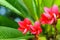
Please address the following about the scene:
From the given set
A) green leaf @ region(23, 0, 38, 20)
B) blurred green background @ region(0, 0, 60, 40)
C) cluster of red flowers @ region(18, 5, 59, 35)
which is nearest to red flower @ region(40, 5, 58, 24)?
cluster of red flowers @ region(18, 5, 59, 35)

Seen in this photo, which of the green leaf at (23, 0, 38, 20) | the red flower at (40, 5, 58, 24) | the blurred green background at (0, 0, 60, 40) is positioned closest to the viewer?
the red flower at (40, 5, 58, 24)

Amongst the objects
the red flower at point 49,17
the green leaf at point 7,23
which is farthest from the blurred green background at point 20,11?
the red flower at point 49,17

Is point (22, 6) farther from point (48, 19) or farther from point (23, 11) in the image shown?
point (48, 19)

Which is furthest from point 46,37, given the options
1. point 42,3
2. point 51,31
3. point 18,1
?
point 18,1

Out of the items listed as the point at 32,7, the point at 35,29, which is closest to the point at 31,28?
the point at 35,29

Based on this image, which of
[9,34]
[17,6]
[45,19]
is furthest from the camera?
[17,6]

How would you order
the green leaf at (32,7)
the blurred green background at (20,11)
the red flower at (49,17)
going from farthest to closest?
1. the green leaf at (32,7)
2. the blurred green background at (20,11)
3. the red flower at (49,17)

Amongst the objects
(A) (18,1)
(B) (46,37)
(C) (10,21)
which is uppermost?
(A) (18,1)

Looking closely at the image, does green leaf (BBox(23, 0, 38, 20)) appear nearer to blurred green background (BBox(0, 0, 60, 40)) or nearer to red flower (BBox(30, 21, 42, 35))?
blurred green background (BBox(0, 0, 60, 40))

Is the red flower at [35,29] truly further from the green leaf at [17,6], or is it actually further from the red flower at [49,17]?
the green leaf at [17,6]

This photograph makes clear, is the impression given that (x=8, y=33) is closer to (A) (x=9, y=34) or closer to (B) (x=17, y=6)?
(A) (x=9, y=34)

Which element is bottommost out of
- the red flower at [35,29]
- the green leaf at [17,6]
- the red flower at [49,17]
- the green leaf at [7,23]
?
the red flower at [35,29]
